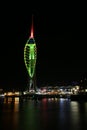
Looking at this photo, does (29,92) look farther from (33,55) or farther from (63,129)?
(63,129)

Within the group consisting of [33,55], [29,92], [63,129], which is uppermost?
[33,55]

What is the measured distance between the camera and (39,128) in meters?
33.1

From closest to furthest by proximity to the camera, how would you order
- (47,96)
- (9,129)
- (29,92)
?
(9,129) → (29,92) → (47,96)

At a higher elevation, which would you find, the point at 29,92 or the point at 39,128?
the point at 29,92

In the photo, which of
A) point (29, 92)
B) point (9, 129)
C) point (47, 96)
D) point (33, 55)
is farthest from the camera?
point (47, 96)

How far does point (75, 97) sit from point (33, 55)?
21849 mm

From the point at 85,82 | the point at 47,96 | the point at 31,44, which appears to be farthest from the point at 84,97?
the point at 47,96

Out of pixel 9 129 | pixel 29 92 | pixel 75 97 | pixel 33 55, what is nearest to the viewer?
pixel 9 129

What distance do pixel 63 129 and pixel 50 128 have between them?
1243 mm

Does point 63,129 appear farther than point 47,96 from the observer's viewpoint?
No

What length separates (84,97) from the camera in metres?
110

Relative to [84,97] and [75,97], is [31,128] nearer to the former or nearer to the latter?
[84,97]

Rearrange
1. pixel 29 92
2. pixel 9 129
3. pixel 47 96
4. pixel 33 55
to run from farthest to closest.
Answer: pixel 47 96, pixel 29 92, pixel 33 55, pixel 9 129

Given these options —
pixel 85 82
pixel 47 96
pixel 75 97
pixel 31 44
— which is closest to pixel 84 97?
pixel 75 97
